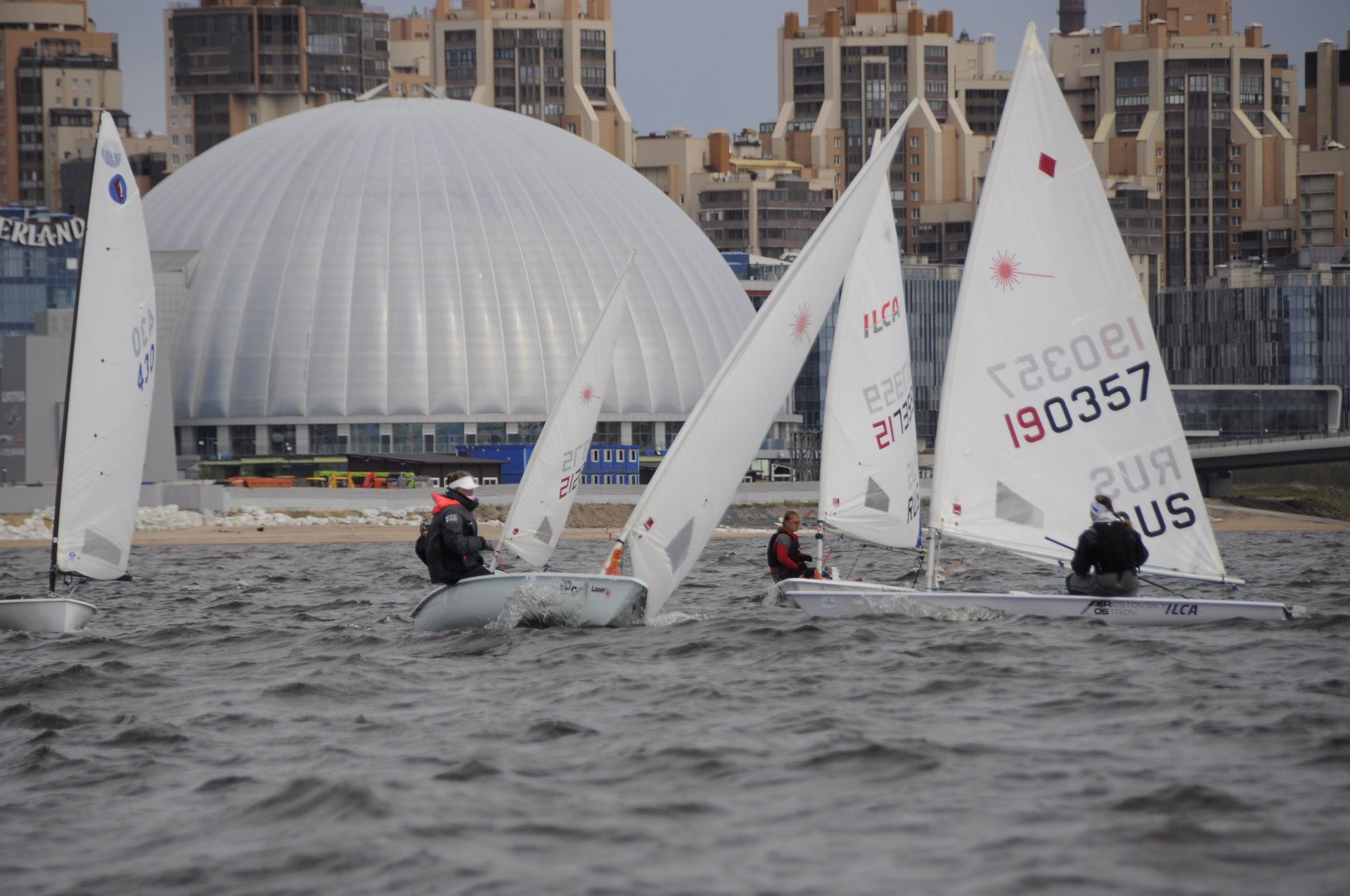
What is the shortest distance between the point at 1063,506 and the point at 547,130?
98917 millimetres

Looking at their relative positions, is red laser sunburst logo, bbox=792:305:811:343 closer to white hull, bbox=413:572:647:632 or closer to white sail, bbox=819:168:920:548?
white hull, bbox=413:572:647:632

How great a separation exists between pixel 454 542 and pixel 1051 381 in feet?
23.3

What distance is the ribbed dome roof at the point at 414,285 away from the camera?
316 ft

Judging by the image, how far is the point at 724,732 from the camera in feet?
50.6

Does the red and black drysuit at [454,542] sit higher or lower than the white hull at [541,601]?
higher

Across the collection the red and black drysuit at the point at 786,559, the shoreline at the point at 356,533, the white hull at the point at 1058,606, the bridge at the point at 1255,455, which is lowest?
the shoreline at the point at 356,533

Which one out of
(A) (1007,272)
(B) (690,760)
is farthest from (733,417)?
(B) (690,760)

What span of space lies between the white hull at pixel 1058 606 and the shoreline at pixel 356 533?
30359 mm

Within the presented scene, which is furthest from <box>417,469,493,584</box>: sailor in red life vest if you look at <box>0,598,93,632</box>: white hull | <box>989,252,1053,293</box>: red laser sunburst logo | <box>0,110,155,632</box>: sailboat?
<box>989,252,1053,293</box>: red laser sunburst logo

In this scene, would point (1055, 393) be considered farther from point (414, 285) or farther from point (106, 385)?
point (414, 285)

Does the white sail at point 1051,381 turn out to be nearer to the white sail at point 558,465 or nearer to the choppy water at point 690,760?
the choppy water at point 690,760

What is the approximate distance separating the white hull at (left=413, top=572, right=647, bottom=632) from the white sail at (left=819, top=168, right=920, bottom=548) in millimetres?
4789

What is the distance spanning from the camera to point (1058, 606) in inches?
849

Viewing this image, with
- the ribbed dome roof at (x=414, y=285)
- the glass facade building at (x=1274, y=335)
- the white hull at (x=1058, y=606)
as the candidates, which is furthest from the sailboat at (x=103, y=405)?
the glass facade building at (x=1274, y=335)
